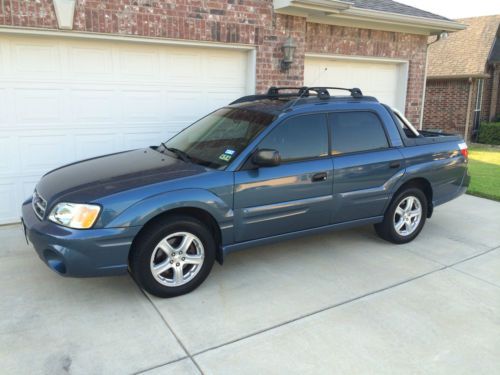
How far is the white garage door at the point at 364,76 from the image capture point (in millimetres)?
8523

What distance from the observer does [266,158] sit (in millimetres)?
4082

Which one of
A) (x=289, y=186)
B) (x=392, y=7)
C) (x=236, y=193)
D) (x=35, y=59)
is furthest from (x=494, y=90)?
(x=35, y=59)

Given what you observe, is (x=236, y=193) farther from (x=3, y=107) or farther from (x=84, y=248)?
(x=3, y=107)

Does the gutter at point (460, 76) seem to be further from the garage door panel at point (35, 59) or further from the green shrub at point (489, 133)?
→ the garage door panel at point (35, 59)

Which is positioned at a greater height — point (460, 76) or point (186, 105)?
point (460, 76)

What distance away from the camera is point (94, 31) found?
5.96m

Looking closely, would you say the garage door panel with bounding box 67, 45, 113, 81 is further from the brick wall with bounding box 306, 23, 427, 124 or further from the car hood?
the brick wall with bounding box 306, 23, 427, 124

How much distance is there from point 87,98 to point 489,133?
16.0 m

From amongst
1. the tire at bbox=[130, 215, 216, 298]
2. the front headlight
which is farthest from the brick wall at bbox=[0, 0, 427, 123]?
the tire at bbox=[130, 215, 216, 298]

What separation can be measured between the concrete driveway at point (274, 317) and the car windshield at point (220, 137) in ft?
4.02

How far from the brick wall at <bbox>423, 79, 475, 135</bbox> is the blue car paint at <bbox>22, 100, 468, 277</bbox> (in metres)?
13.1

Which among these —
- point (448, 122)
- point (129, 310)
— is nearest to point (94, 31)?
point (129, 310)

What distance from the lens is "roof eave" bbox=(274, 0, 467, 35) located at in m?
7.16

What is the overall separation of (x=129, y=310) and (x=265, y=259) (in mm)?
1707
